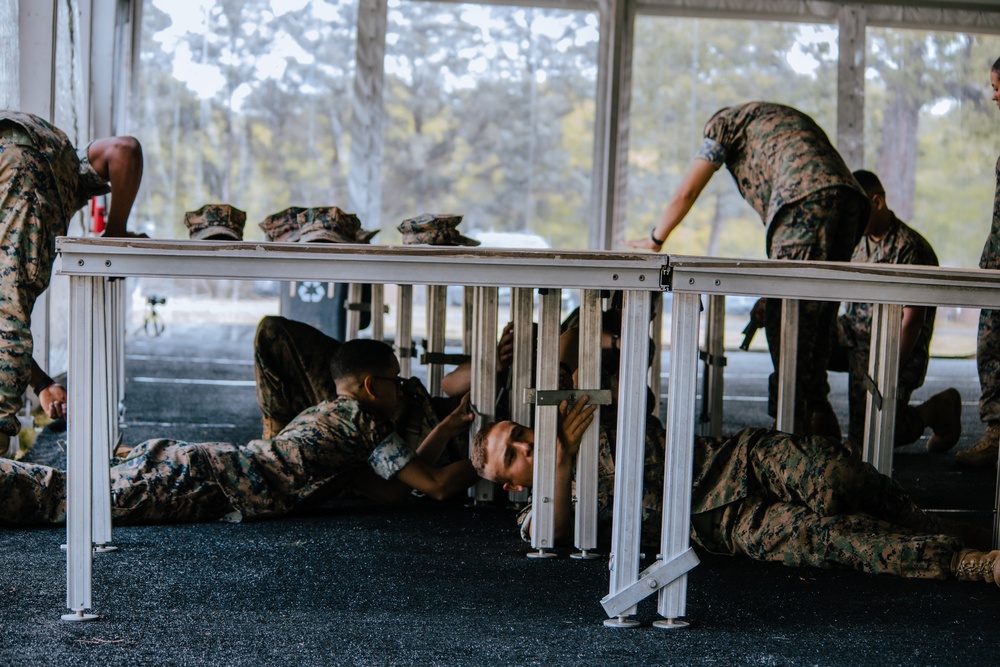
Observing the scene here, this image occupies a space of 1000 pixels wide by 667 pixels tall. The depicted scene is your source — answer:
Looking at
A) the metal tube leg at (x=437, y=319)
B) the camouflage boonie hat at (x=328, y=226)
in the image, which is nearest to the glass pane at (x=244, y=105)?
the metal tube leg at (x=437, y=319)

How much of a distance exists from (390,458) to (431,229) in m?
0.69

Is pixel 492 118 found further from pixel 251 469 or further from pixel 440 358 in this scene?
pixel 251 469

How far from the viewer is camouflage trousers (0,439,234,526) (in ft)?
8.68

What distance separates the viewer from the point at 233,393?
5703 millimetres

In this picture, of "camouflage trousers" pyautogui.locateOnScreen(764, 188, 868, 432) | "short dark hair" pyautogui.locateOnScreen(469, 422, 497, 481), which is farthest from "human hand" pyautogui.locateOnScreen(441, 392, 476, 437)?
"camouflage trousers" pyautogui.locateOnScreen(764, 188, 868, 432)

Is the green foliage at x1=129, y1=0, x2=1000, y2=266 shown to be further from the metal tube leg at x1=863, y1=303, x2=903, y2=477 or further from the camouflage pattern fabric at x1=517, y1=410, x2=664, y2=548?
the camouflage pattern fabric at x1=517, y1=410, x2=664, y2=548

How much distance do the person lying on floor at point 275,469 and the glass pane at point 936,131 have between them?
6.07 m

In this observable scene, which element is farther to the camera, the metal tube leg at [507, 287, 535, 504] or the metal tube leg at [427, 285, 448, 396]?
the metal tube leg at [427, 285, 448, 396]

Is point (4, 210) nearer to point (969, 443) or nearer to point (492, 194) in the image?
point (969, 443)

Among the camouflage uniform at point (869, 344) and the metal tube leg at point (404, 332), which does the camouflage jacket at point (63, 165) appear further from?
the camouflage uniform at point (869, 344)

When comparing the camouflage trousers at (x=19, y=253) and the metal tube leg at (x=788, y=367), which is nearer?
the camouflage trousers at (x=19, y=253)

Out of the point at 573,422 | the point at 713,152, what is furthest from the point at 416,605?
the point at 713,152

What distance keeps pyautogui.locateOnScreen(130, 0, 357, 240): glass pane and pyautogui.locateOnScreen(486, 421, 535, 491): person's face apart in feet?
17.7

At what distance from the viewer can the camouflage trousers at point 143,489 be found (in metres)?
2.64
